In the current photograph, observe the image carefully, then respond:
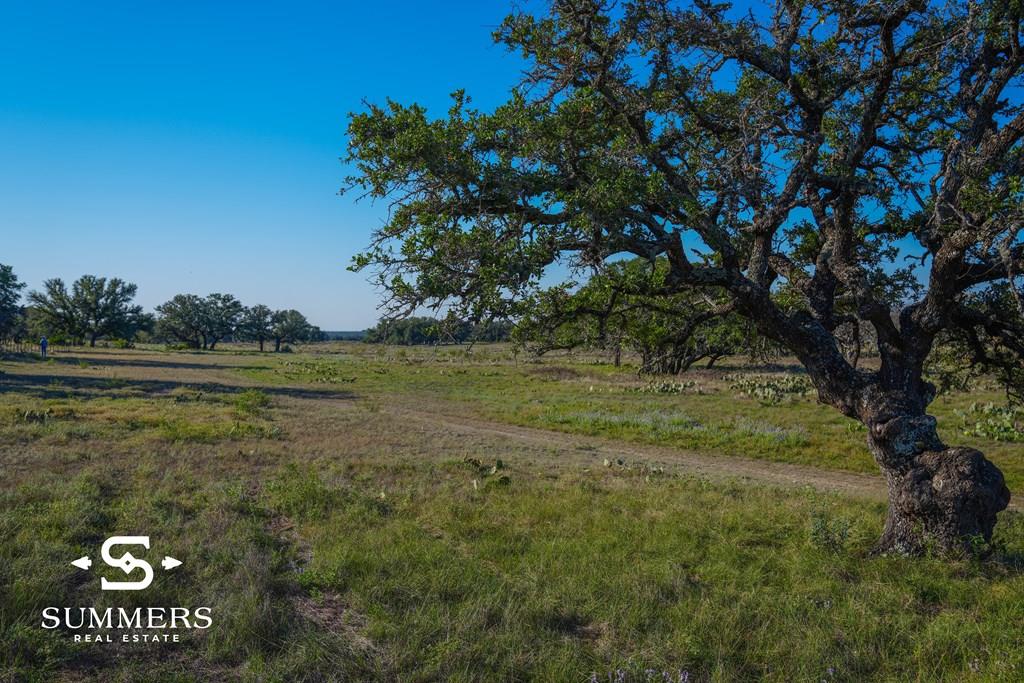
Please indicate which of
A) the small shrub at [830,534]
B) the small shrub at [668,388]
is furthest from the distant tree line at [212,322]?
the small shrub at [830,534]

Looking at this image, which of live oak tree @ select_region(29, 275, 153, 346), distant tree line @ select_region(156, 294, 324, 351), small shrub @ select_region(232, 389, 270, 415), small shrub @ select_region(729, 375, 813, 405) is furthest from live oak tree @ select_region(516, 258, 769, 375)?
distant tree line @ select_region(156, 294, 324, 351)

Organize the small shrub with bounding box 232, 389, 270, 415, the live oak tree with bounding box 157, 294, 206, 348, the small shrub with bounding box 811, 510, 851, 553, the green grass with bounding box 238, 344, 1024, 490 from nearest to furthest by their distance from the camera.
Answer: the small shrub with bounding box 811, 510, 851, 553 → the green grass with bounding box 238, 344, 1024, 490 → the small shrub with bounding box 232, 389, 270, 415 → the live oak tree with bounding box 157, 294, 206, 348

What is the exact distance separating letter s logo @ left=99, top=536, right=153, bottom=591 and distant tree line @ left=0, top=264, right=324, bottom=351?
5463 centimetres

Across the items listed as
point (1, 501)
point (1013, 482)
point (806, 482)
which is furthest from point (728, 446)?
point (1, 501)

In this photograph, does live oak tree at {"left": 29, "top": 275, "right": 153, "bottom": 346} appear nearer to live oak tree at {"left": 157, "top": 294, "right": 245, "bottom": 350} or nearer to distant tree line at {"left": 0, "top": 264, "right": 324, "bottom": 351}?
distant tree line at {"left": 0, "top": 264, "right": 324, "bottom": 351}

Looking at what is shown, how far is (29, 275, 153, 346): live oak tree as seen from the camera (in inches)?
3093

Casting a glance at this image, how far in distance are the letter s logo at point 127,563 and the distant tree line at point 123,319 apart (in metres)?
54.6

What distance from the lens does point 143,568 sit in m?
6.32

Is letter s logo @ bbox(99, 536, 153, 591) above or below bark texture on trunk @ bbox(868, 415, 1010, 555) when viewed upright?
below

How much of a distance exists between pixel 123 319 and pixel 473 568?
96290mm

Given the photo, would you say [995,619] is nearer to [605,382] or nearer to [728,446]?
[728,446]

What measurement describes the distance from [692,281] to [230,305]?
125533mm

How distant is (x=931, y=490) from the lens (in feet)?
23.1

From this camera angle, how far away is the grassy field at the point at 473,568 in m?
4.83
